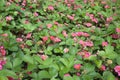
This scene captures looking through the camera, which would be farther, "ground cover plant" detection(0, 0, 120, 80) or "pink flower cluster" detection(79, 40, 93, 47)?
"pink flower cluster" detection(79, 40, 93, 47)

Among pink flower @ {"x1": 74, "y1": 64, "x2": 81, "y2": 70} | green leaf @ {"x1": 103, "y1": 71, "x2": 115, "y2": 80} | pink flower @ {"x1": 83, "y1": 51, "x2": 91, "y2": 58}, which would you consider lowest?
green leaf @ {"x1": 103, "y1": 71, "x2": 115, "y2": 80}

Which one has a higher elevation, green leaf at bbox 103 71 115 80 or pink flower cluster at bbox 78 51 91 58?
pink flower cluster at bbox 78 51 91 58

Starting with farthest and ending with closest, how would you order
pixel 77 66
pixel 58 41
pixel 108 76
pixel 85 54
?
pixel 58 41, pixel 85 54, pixel 77 66, pixel 108 76

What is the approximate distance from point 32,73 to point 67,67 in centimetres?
30

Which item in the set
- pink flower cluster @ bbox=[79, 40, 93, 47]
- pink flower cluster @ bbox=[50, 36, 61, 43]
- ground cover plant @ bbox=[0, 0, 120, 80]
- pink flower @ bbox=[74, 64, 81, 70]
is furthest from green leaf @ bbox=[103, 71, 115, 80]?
pink flower cluster @ bbox=[50, 36, 61, 43]

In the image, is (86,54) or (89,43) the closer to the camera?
(86,54)

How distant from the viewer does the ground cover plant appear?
2.09m

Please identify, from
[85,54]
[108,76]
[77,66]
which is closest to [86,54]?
[85,54]

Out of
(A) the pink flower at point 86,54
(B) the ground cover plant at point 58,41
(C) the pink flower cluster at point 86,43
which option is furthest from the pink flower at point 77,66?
(C) the pink flower cluster at point 86,43

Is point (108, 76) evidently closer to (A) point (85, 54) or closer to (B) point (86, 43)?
(A) point (85, 54)

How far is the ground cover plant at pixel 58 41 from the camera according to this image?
2.09 m

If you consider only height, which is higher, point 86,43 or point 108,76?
point 86,43

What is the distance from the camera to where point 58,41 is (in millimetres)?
2686

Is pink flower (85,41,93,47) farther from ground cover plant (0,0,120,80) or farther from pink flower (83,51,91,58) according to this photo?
pink flower (83,51,91,58)
